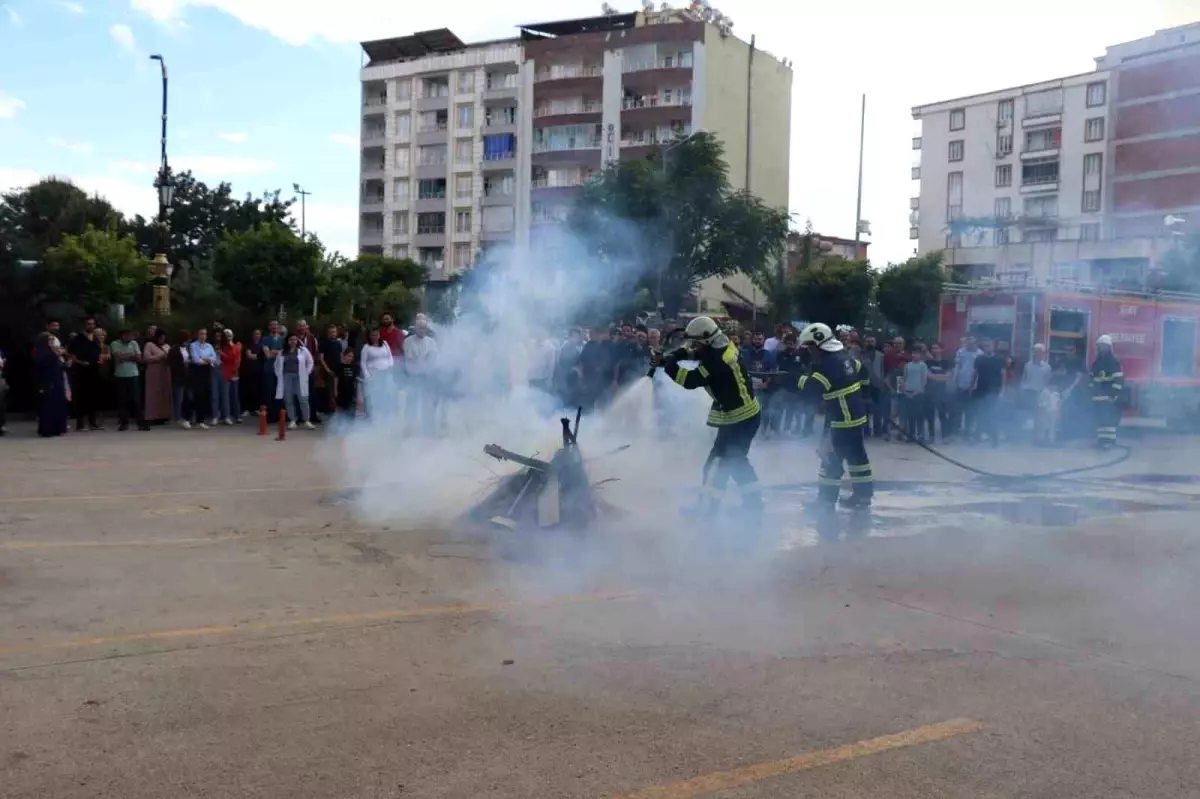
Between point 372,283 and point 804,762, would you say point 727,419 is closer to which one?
point 804,762

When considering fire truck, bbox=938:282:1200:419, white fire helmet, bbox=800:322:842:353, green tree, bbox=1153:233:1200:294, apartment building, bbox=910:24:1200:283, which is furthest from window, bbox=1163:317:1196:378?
white fire helmet, bbox=800:322:842:353

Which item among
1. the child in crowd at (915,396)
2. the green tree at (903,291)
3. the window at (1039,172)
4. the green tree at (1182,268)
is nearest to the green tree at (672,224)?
the child in crowd at (915,396)

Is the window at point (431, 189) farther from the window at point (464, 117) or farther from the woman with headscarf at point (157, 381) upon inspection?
the woman with headscarf at point (157, 381)

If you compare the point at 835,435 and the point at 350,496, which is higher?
the point at 835,435

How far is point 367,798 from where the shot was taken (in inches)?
139

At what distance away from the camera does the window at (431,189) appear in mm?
71188

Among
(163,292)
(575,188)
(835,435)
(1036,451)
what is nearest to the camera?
(835,435)

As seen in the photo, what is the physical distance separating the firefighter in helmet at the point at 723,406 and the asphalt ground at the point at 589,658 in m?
0.36

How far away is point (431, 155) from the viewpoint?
237 ft

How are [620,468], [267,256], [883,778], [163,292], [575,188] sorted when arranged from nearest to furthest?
[883,778]
[620,468]
[163,292]
[267,256]
[575,188]

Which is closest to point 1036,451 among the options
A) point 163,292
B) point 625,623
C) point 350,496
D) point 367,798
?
point 350,496

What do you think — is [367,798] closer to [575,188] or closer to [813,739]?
[813,739]

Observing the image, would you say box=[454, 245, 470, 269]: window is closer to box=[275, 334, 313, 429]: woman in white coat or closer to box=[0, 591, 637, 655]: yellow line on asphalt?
box=[275, 334, 313, 429]: woman in white coat

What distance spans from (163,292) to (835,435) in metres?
16.9
